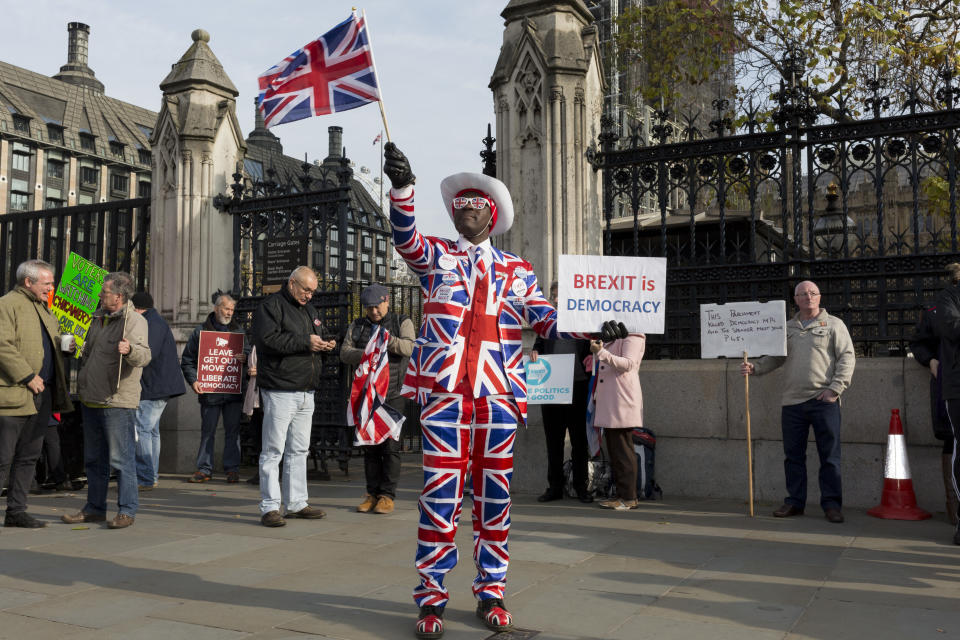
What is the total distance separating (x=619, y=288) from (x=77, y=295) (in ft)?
21.4

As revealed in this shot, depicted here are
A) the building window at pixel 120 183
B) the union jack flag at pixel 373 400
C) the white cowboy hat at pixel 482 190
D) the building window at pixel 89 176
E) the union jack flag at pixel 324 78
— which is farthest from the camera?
the building window at pixel 120 183

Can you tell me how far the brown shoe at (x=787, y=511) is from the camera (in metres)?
6.97

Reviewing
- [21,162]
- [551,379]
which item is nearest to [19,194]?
[21,162]

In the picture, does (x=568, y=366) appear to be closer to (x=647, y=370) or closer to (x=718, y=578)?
(x=647, y=370)

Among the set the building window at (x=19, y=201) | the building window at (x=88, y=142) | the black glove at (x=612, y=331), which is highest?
the building window at (x=88, y=142)

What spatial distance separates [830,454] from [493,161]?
197 inches

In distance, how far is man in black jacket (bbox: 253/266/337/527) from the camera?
6812mm

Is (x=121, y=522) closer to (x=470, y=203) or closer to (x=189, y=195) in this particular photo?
(x=470, y=203)

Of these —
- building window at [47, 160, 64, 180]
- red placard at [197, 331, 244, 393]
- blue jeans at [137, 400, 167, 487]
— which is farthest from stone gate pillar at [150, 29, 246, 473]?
building window at [47, 160, 64, 180]

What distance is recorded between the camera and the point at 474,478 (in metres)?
4.18

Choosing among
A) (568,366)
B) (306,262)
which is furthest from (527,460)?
(306,262)

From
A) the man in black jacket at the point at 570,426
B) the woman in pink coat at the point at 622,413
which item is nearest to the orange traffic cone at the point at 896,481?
the woman in pink coat at the point at 622,413

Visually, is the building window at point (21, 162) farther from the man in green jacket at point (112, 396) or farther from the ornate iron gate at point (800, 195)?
the ornate iron gate at point (800, 195)

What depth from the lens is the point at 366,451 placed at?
7.46 m
